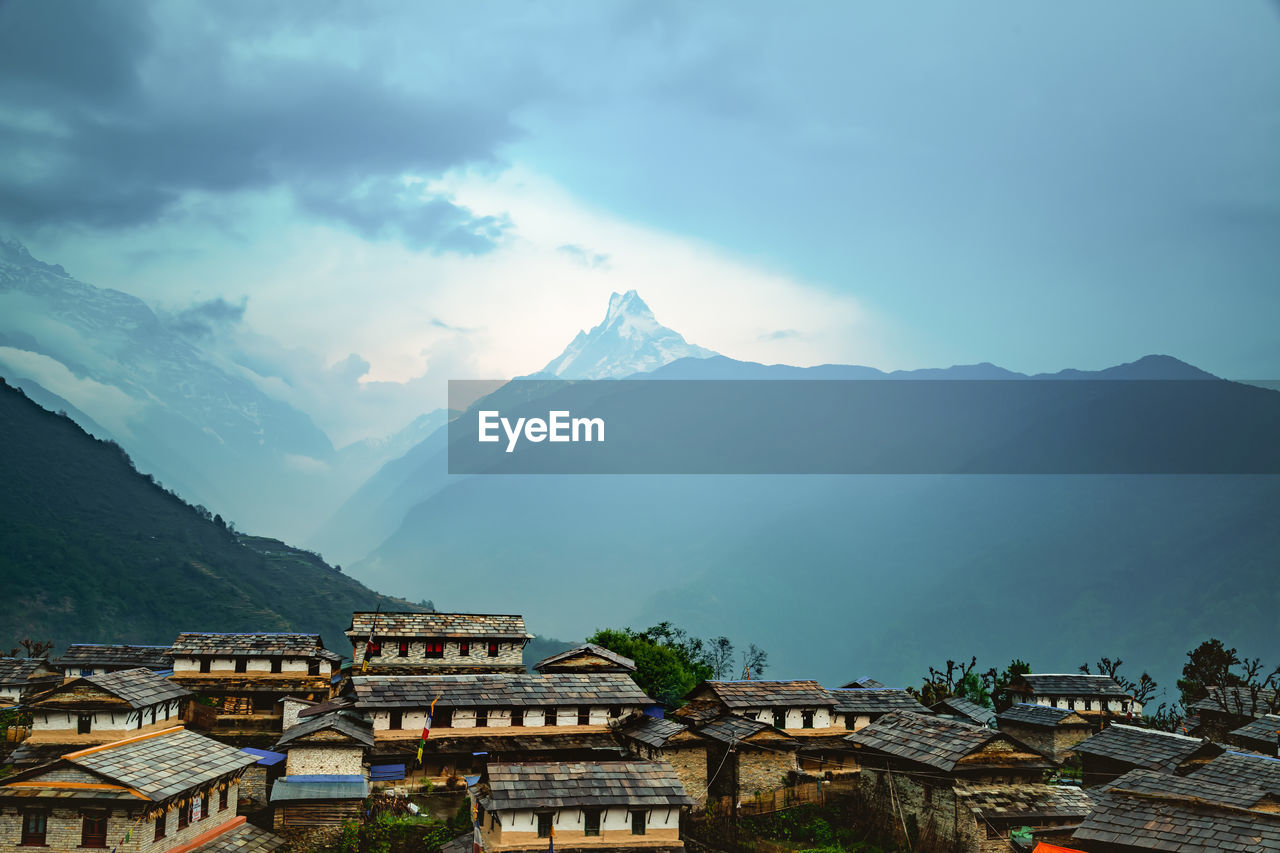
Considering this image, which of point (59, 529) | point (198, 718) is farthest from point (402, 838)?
point (59, 529)

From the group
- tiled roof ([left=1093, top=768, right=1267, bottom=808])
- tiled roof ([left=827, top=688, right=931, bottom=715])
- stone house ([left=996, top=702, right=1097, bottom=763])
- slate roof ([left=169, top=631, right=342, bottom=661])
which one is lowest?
stone house ([left=996, top=702, right=1097, bottom=763])

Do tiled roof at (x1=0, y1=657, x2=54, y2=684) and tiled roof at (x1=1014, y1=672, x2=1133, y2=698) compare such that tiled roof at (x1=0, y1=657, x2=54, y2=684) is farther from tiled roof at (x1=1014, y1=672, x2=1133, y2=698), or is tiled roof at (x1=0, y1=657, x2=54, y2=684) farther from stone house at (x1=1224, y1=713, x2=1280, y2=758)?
stone house at (x1=1224, y1=713, x2=1280, y2=758)

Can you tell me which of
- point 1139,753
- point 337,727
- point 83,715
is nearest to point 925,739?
point 1139,753

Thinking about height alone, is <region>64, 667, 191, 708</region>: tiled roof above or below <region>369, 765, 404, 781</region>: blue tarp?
above

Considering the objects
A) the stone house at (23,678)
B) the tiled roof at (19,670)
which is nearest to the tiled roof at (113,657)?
the stone house at (23,678)

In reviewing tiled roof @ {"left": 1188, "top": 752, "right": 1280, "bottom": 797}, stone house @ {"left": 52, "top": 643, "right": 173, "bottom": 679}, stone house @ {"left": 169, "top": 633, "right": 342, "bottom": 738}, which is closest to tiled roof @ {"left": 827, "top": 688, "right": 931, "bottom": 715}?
tiled roof @ {"left": 1188, "top": 752, "right": 1280, "bottom": 797}

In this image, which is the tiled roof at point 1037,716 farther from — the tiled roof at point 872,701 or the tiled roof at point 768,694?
the tiled roof at point 768,694

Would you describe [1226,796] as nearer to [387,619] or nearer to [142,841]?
[142,841]

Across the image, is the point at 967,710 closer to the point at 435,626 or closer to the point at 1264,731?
the point at 1264,731
